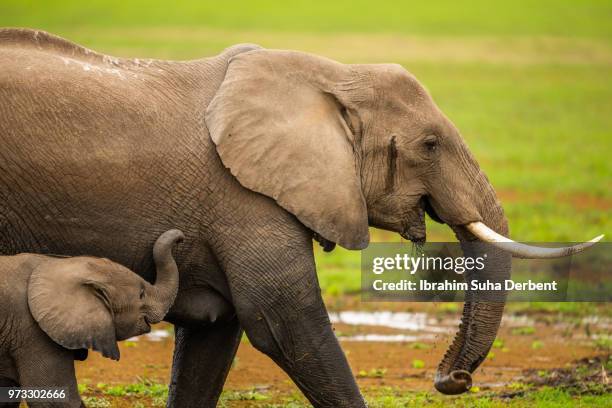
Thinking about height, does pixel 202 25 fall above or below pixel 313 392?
below

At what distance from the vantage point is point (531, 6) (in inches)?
2244

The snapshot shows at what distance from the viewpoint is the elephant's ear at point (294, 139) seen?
782 centimetres

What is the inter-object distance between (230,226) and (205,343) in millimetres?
1112

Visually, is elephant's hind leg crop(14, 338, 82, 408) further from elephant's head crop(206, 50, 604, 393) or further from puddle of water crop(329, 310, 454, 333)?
puddle of water crop(329, 310, 454, 333)

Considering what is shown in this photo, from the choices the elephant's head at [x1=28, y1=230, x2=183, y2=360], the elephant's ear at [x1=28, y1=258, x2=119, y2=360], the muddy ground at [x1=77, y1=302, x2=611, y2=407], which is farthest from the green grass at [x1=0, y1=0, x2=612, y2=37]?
the elephant's ear at [x1=28, y1=258, x2=119, y2=360]

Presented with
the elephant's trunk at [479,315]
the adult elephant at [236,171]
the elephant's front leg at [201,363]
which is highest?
the adult elephant at [236,171]

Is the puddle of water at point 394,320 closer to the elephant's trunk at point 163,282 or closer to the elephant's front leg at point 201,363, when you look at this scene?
the elephant's front leg at point 201,363

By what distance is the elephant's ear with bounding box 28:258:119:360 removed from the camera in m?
7.48

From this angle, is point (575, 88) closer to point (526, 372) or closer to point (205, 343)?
point (526, 372)

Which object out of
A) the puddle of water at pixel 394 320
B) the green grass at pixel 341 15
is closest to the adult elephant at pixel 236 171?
the puddle of water at pixel 394 320

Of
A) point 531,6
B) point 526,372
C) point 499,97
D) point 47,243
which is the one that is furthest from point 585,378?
point 531,6

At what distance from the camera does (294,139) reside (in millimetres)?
7922

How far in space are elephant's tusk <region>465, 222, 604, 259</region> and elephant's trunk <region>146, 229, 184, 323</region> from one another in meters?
1.80

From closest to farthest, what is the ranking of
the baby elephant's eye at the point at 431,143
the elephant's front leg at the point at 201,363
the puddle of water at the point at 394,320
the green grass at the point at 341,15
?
the baby elephant's eye at the point at 431,143, the elephant's front leg at the point at 201,363, the puddle of water at the point at 394,320, the green grass at the point at 341,15
